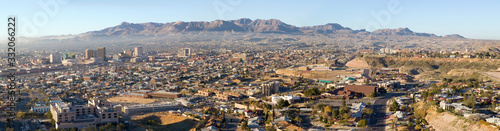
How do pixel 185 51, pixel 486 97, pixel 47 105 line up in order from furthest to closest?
pixel 185 51 → pixel 47 105 → pixel 486 97

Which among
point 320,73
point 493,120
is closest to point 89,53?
point 320,73

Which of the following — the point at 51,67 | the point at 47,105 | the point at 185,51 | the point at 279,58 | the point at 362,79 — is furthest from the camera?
the point at 185,51

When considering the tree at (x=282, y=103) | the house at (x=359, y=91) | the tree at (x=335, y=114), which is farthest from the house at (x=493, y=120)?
the house at (x=359, y=91)

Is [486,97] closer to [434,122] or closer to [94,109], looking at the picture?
[434,122]

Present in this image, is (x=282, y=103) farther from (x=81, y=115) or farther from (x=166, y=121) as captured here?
(x=81, y=115)

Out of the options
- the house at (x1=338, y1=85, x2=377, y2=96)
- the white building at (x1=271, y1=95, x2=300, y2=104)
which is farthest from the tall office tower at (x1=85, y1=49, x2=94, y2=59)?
the house at (x1=338, y1=85, x2=377, y2=96)

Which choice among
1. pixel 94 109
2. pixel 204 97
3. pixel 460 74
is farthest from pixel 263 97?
pixel 460 74

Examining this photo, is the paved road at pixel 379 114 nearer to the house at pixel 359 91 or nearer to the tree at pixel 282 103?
the house at pixel 359 91
